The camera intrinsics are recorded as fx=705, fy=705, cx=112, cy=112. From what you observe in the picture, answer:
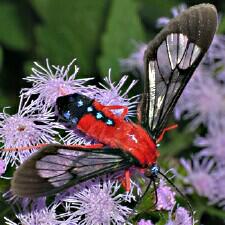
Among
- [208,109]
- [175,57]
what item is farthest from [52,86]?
[208,109]

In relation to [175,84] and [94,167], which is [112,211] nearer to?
[94,167]

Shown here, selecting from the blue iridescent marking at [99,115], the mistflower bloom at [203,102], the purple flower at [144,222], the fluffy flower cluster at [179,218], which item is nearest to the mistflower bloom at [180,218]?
the fluffy flower cluster at [179,218]

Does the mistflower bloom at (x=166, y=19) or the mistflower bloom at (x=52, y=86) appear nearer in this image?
the mistflower bloom at (x=52, y=86)

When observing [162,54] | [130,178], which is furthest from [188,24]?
[130,178]

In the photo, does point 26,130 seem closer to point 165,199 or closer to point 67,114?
point 67,114

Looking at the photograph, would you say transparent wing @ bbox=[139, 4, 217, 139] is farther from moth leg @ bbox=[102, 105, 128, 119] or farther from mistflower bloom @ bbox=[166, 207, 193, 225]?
mistflower bloom @ bbox=[166, 207, 193, 225]

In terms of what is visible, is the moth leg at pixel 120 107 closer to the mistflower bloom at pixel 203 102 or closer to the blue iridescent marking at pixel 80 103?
the blue iridescent marking at pixel 80 103
